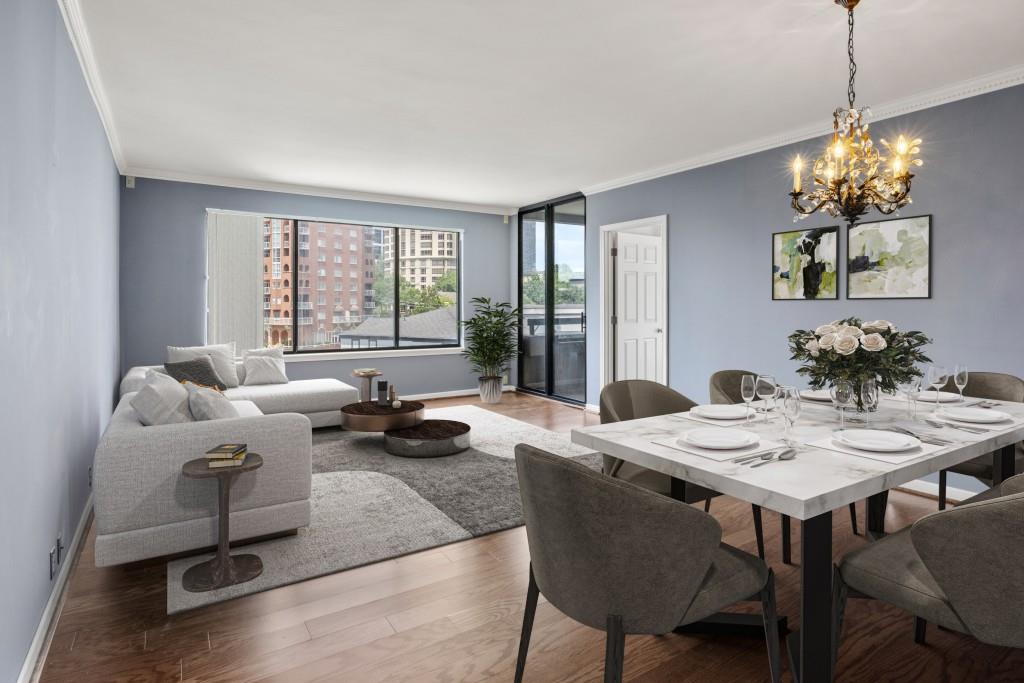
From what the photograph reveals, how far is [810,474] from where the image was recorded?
59.8 inches

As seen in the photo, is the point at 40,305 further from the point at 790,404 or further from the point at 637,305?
the point at 637,305

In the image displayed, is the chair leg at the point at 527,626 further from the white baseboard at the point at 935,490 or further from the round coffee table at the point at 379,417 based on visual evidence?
the white baseboard at the point at 935,490

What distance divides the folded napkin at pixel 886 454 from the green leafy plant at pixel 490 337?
5568 mm

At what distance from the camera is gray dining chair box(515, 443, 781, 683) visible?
136cm

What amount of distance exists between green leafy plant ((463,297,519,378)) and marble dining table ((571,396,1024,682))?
17.3ft

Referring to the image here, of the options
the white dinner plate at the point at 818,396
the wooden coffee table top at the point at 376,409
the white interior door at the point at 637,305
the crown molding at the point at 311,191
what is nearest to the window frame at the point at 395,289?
the crown molding at the point at 311,191

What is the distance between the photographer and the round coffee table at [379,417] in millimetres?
4492

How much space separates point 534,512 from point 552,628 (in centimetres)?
87

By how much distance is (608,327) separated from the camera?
6316 millimetres

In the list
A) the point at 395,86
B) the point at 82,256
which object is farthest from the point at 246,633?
the point at 395,86

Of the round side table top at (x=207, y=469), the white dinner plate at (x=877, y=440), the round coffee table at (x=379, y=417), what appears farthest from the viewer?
the round coffee table at (x=379, y=417)

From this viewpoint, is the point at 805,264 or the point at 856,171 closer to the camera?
the point at 856,171

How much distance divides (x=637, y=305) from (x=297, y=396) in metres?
3.51

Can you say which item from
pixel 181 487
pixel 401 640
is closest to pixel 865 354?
pixel 401 640
